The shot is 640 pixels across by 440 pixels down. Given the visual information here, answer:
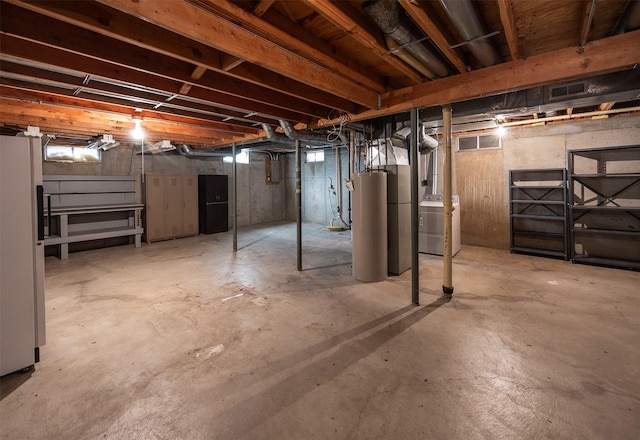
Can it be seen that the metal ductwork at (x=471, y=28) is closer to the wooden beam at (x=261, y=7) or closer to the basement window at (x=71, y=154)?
the wooden beam at (x=261, y=7)

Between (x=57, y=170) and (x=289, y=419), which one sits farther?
(x=57, y=170)

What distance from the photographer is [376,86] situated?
294 cm

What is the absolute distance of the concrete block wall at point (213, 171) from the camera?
613cm

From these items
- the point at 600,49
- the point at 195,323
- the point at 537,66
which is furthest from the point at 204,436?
the point at 600,49

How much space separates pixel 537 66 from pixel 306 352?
2.81 m

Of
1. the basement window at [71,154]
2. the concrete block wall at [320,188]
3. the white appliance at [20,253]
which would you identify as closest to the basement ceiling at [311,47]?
the white appliance at [20,253]

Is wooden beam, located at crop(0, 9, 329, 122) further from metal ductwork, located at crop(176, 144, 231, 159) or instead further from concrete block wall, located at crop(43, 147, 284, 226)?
concrete block wall, located at crop(43, 147, 284, 226)

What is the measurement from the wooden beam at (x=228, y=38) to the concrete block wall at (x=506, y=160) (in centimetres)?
394

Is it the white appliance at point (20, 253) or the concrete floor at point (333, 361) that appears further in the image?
the white appliance at point (20, 253)

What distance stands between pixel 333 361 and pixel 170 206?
5827mm

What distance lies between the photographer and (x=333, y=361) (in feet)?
6.64

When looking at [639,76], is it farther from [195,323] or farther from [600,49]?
[195,323]

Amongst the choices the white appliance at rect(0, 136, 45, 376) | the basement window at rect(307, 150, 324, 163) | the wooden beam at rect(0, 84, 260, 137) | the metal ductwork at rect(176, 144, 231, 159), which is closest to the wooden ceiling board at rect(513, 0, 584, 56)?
the white appliance at rect(0, 136, 45, 376)

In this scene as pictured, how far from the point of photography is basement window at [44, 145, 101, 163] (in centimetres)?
562
